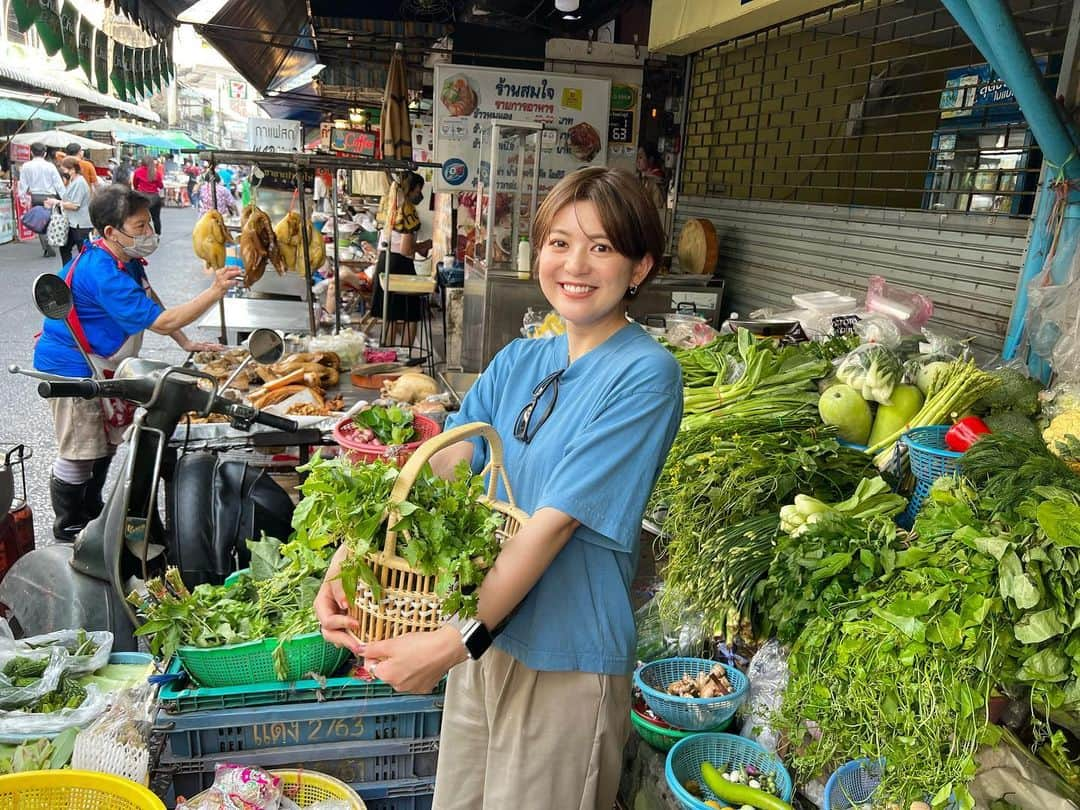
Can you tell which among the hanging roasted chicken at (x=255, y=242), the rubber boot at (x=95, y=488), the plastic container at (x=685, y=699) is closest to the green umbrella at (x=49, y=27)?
the hanging roasted chicken at (x=255, y=242)

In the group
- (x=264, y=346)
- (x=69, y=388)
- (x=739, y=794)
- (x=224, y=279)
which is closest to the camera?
(x=739, y=794)

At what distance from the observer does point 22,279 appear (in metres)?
14.5

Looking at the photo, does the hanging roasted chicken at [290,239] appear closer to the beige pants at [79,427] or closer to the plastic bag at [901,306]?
the beige pants at [79,427]

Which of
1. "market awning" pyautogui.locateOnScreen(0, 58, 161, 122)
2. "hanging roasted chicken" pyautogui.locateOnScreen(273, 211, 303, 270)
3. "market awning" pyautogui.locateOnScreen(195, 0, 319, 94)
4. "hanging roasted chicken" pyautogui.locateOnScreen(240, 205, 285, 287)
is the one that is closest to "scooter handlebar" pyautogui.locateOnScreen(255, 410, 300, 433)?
"hanging roasted chicken" pyautogui.locateOnScreen(240, 205, 285, 287)

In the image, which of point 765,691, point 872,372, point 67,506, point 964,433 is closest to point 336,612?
point 765,691

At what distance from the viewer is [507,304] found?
18.5 ft

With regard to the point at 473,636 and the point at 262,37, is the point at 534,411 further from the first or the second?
the point at 262,37

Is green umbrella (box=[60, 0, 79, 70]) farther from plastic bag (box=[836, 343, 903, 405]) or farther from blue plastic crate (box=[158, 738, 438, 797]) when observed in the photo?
plastic bag (box=[836, 343, 903, 405])

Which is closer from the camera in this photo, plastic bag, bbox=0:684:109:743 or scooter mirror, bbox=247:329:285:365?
plastic bag, bbox=0:684:109:743

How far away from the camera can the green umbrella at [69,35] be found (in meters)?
6.09

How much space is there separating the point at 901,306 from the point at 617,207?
2.92m

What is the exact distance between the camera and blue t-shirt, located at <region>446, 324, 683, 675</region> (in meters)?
1.64

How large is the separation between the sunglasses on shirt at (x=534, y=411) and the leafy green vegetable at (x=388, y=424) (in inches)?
64.5

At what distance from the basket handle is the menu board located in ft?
19.2
